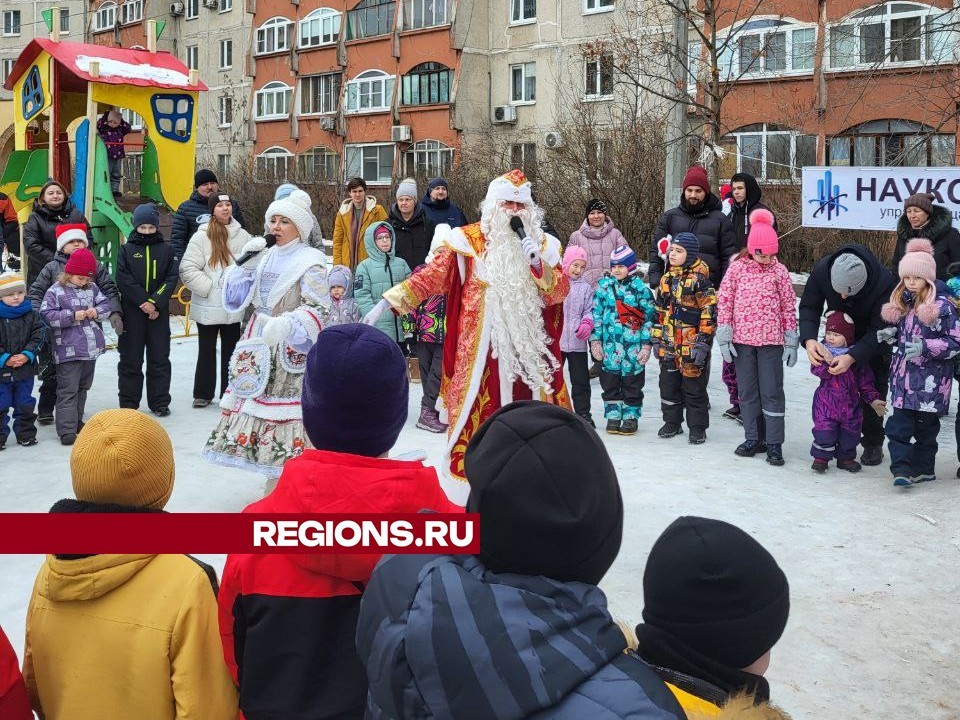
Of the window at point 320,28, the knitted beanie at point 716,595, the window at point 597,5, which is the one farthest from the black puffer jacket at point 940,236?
the window at point 320,28

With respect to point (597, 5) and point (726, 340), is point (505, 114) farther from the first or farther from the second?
point (726, 340)

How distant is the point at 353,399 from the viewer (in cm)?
252

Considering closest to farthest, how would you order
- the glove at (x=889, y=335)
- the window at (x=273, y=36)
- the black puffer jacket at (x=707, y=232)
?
the glove at (x=889, y=335) → the black puffer jacket at (x=707, y=232) → the window at (x=273, y=36)

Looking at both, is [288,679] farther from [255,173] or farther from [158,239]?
[255,173]

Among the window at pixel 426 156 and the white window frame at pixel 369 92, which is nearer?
the window at pixel 426 156

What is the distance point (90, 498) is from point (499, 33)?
3245cm

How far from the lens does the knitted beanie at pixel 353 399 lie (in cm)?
252

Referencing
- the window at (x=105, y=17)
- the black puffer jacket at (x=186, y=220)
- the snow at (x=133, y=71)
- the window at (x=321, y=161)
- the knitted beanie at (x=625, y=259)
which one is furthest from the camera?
the window at (x=105, y=17)

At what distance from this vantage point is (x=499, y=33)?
33.0 metres

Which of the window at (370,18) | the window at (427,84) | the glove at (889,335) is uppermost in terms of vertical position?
the window at (370,18)

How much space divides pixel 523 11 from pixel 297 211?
2847 cm

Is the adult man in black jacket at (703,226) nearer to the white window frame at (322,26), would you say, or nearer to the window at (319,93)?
the window at (319,93)

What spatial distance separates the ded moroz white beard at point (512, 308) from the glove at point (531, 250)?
0.08 m

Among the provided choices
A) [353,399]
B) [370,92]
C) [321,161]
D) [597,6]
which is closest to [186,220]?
[353,399]
